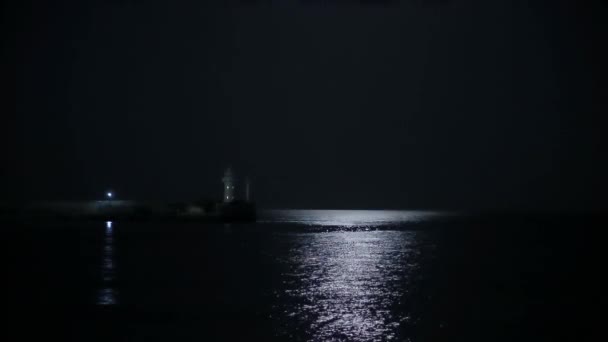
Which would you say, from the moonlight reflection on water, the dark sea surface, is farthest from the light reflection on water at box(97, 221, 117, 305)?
the moonlight reflection on water

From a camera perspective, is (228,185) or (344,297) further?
(228,185)

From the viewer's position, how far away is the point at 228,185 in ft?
348

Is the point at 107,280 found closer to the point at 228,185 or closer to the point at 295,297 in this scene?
the point at 295,297

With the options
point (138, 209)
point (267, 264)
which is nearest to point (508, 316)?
point (267, 264)

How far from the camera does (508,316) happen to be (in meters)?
20.9

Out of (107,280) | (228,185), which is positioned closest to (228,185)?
(228,185)

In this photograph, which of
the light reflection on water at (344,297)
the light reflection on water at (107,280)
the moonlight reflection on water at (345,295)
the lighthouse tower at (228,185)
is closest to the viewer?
the light reflection on water at (344,297)

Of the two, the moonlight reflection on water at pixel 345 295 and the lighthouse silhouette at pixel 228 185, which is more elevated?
the lighthouse silhouette at pixel 228 185

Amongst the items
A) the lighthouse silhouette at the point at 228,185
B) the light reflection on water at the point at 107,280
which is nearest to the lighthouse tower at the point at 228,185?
the lighthouse silhouette at the point at 228,185

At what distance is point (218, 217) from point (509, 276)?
7945 cm

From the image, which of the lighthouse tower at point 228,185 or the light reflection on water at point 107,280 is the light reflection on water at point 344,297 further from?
the lighthouse tower at point 228,185

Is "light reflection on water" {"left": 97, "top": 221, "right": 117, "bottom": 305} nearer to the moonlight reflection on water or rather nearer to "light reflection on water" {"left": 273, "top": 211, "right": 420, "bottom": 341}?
"light reflection on water" {"left": 273, "top": 211, "right": 420, "bottom": 341}

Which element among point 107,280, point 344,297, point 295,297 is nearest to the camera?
point 344,297

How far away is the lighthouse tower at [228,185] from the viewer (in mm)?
105438
